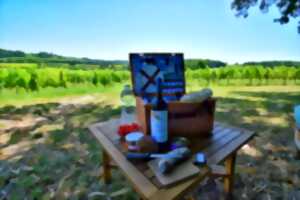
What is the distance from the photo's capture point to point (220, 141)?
1.10 meters

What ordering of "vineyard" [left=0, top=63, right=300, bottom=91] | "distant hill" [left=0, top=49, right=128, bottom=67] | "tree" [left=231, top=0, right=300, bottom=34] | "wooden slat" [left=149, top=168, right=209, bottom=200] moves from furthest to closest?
"tree" [left=231, top=0, right=300, bottom=34]
"vineyard" [left=0, top=63, right=300, bottom=91]
"distant hill" [left=0, top=49, right=128, bottom=67]
"wooden slat" [left=149, top=168, right=209, bottom=200]

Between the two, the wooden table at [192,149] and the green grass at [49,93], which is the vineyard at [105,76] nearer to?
the green grass at [49,93]

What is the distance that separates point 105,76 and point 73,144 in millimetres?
3235

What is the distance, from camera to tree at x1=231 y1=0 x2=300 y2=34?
540cm

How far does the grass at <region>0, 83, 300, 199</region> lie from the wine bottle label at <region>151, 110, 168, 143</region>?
0.87 m

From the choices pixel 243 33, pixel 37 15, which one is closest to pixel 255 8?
pixel 243 33

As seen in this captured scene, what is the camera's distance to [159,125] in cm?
87

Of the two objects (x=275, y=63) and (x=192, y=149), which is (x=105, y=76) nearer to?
(x=192, y=149)

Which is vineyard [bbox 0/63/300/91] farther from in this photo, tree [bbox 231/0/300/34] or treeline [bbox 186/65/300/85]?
tree [bbox 231/0/300/34]

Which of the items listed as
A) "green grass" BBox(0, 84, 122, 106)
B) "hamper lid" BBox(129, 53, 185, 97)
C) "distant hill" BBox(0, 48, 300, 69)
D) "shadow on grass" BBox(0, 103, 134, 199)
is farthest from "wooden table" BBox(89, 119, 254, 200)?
"green grass" BBox(0, 84, 122, 106)

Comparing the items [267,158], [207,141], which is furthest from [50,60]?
[207,141]

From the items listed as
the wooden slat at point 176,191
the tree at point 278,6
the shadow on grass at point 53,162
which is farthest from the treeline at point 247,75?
the wooden slat at point 176,191

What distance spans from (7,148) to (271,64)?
7297mm

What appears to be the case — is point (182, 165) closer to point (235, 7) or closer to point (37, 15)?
point (37, 15)
